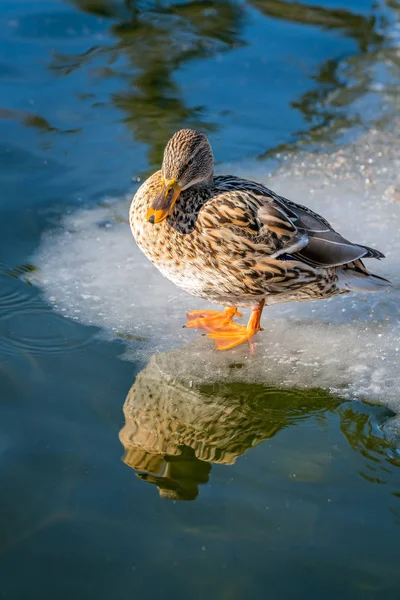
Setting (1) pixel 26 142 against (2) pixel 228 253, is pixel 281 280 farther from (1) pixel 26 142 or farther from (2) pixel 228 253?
(1) pixel 26 142

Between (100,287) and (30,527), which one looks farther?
(100,287)

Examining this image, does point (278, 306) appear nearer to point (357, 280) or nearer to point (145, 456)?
point (357, 280)

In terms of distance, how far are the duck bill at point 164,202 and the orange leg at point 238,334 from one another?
70cm

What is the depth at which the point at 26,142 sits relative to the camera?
585 cm

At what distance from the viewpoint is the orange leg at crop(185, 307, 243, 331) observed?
4242 millimetres

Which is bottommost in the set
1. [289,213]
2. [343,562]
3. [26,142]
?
[26,142]

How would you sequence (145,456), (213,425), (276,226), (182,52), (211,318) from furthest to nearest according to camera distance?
(182,52) → (211,318) → (276,226) → (213,425) → (145,456)

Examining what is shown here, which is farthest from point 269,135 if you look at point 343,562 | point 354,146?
point 343,562

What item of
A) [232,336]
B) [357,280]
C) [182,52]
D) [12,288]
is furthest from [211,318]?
[182,52]

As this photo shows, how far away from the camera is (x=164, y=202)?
149 inches

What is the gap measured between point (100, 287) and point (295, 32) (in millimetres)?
4347

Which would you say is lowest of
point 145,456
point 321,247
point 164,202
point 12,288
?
point 12,288

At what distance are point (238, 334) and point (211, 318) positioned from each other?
0.21 m

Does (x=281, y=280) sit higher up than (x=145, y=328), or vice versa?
(x=281, y=280)
